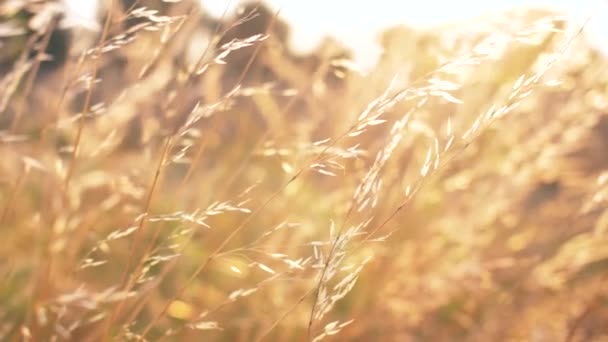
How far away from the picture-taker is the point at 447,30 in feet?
6.01

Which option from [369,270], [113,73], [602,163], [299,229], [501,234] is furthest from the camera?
[113,73]

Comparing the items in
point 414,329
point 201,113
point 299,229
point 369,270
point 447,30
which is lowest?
point 414,329

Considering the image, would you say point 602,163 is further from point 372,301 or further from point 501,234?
point 372,301

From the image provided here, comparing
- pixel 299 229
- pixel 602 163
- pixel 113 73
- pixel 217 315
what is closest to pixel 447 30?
pixel 299 229

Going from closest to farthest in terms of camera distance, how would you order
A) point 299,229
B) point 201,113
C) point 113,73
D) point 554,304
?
1. point 201,113
2. point 554,304
3. point 299,229
4. point 113,73

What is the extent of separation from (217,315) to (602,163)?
1.69 metres

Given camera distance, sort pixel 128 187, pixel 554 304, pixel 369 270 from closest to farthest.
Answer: pixel 128 187, pixel 554 304, pixel 369 270

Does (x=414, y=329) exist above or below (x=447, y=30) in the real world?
below

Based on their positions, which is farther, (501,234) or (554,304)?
(501,234)

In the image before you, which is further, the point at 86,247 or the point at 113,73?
the point at 113,73

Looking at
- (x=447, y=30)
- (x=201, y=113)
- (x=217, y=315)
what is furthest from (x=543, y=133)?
(x=201, y=113)

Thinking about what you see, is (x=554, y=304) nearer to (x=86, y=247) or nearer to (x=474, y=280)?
(x=474, y=280)

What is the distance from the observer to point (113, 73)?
134 inches

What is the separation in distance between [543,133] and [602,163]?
1291mm
